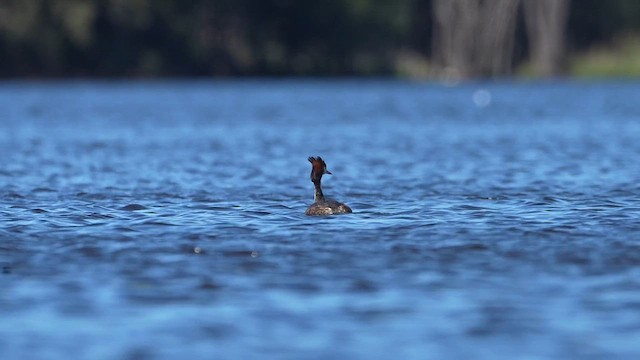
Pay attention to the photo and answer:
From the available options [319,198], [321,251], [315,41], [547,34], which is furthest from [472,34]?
[321,251]

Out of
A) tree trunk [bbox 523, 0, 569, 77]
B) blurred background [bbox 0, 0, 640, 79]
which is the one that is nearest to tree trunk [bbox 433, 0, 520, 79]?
blurred background [bbox 0, 0, 640, 79]

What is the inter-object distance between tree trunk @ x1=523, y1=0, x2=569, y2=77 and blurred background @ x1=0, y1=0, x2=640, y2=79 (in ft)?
0.34

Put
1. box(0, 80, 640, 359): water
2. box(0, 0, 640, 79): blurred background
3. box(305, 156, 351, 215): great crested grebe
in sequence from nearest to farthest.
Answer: box(0, 80, 640, 359): water → box(305, 156, 351, 215): great crested grebe → box(0, 0, 640, 79): blurred background

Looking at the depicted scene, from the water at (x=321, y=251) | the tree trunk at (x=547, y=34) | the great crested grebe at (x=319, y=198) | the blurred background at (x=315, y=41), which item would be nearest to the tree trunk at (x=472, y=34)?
the blurred background at (x=315, y=41)

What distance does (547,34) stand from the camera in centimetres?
10975

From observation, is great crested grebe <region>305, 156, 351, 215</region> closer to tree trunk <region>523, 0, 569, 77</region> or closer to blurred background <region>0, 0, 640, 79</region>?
blurred background <region>0, 0, 640, 79</region>

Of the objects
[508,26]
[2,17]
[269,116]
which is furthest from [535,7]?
[269,116]

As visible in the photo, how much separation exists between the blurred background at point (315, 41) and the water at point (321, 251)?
6162 cm

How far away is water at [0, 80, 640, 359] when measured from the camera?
42.3ft

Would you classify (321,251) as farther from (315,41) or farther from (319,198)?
(315,41)

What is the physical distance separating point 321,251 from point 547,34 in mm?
94005

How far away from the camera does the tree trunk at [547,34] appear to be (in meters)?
110

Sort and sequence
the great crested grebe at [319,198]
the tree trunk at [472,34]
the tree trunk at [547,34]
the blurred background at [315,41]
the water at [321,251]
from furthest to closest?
the tree trunk at [472,34] < the tree trunk at [547,34] < the blurred background at [315,41] < the great crested grebe at [319,198] < the water at [321,251]

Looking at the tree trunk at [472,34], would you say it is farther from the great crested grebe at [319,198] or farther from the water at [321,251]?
the great crested grebe at [319,198]
